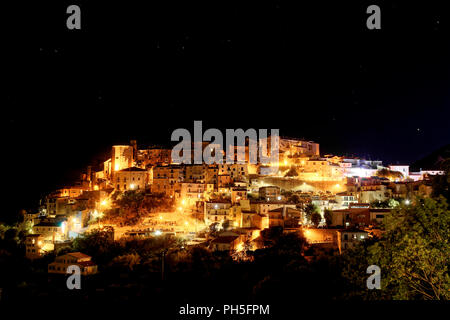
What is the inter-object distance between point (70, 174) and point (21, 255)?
673 inches

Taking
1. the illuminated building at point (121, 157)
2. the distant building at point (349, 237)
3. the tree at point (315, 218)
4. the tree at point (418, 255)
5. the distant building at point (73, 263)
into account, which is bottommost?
the distant building at point (73, 263)

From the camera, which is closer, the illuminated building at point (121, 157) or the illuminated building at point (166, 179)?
the illuminated building at point (166, 179)

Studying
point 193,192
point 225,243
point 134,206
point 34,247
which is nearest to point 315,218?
point 225,243

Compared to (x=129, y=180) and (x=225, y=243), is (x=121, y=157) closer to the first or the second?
(x=129, y=180)

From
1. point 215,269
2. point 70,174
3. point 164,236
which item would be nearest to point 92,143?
point 70,174

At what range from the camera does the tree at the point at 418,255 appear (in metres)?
4.09

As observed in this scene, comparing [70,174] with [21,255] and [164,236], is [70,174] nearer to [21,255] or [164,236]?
[21,255]

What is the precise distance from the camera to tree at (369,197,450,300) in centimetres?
409

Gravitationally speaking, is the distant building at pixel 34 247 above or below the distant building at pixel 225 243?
below

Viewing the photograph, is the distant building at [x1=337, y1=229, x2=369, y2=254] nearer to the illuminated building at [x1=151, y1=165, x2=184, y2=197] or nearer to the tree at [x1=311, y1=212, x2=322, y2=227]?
the tree at [x1=311, y1=212, x2=322, y2=227]

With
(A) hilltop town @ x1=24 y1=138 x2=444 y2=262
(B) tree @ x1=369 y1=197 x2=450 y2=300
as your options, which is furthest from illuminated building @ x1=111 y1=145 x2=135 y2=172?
(B) tree @ x1=369 y1=197 x2=450 y2=300

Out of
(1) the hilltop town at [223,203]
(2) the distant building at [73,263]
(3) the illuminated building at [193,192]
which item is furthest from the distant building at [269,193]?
(2) the distant building at [73,263]

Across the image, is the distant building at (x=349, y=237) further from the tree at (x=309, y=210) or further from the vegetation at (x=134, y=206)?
the vegetation at (x=134, y=206)

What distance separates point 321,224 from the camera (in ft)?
61.4
